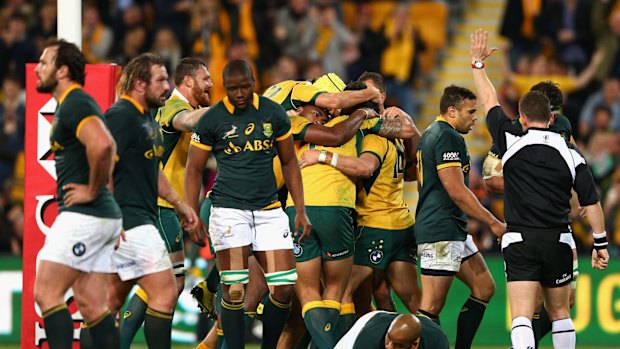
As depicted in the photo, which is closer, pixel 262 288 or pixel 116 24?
pixel 262 288

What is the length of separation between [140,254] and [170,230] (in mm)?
1419

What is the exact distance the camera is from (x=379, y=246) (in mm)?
10422

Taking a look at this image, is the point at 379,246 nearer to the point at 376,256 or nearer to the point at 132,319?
the point at 376,256

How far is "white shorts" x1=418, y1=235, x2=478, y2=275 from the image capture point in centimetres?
1014

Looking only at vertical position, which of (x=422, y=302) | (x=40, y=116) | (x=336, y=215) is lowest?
(x=422, y=302)

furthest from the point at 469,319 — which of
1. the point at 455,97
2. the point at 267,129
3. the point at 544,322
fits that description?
the point at 267,129

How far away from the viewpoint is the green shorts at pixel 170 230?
392 inches

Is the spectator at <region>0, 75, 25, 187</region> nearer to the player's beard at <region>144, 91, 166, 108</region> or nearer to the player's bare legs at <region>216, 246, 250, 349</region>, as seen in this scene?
the player's bare legs at <region>216, 246, 250, 349</region>

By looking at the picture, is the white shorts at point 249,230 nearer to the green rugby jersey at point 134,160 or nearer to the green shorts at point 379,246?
the green rugby jersey at point 134,160

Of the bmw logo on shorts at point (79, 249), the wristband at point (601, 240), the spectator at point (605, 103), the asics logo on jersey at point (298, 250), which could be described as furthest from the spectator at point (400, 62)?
the bmw logo on shorts at point (79, 249)

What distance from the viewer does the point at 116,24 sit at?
725 inches

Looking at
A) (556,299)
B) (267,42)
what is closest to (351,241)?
(556,299)

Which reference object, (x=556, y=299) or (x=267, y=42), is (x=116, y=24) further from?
(x=556, y=299)

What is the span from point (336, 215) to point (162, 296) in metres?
1.91
